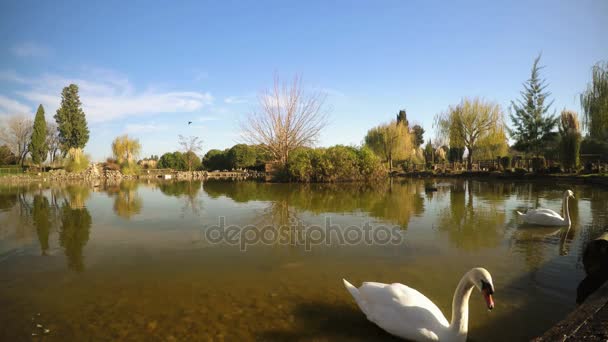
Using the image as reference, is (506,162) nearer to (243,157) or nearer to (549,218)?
(549,218)

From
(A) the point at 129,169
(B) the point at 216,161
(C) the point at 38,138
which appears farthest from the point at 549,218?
(B) the point at 216,161

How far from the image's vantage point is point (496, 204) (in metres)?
10.9

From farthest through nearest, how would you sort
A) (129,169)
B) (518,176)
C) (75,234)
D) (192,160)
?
(192,160), (129,169), (518,176), (75,234)

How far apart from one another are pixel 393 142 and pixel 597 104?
19.9m

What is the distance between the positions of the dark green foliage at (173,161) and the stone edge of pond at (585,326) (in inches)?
2570

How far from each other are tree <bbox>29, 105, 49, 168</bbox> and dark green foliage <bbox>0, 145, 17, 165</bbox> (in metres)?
7.61

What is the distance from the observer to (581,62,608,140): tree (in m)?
18.2

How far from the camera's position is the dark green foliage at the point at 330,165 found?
24734 millimetres

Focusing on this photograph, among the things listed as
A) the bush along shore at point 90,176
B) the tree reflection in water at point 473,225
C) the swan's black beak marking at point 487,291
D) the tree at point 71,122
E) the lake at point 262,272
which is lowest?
the lake at point 262,272

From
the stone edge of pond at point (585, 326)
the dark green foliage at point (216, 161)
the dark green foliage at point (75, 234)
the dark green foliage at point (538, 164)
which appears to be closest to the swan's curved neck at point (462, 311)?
the stone edge of pond at point (585, 326)

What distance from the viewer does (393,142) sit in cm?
3741

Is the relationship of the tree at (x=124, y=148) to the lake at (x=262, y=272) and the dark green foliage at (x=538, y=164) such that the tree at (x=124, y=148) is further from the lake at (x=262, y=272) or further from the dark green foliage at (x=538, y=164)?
the dark green foliage at (x=538, y=164)

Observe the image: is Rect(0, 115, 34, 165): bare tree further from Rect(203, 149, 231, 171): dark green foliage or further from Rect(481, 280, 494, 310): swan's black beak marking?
Rect(481, 280, 494, 310): swan's black beak marking

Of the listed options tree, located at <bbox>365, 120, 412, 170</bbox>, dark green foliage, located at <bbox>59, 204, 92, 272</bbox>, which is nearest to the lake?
dark green foliage, located at <bbox>59, 204, 92, 272</bbox>
